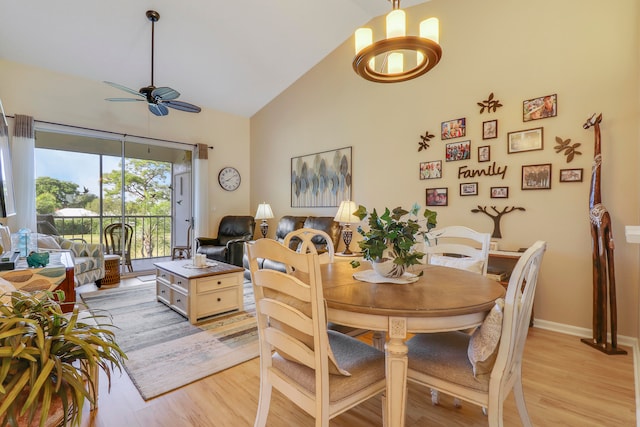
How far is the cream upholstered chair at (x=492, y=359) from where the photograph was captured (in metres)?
1.17

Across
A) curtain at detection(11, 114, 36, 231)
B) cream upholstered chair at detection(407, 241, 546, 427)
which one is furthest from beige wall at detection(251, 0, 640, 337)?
curtain at detection(11, 114, 36, 231)

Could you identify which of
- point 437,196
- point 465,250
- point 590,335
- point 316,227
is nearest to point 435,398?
point 465,250

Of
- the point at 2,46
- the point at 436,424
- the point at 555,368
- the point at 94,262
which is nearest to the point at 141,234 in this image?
the point at 94,262

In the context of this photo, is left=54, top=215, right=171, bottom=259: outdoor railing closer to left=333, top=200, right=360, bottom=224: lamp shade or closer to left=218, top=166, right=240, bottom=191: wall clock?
left=218, top=166, right=240, bottom=191: wall clock

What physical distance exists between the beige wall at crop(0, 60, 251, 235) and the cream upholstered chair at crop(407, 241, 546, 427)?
516cm

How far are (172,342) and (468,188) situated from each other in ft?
10.6

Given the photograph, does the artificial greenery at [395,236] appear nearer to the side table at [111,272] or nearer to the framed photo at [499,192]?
the framed photo at [499,192]

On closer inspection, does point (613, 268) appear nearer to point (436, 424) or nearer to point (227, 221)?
point (436, 424)

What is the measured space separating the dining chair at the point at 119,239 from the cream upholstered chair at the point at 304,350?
4504 mm

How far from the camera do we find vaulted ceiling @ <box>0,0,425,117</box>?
345 cm

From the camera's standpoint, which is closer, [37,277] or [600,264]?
[37,277]

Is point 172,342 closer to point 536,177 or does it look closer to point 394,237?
point 394,237

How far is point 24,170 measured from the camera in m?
3.93

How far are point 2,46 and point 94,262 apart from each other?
9.21 ft
